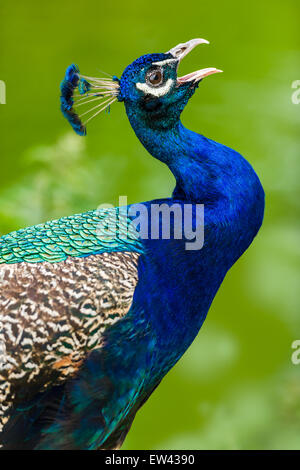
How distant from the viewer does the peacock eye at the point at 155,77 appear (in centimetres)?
200

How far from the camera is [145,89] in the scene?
6.57 ft

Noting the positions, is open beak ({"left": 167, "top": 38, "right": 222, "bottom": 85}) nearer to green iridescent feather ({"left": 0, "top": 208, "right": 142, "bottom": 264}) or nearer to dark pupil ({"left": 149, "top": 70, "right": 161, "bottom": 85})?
dark pupil ({"left": 149, "top": 70, "right": 161, "bottom": 85})

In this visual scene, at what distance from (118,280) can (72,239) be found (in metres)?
0.21

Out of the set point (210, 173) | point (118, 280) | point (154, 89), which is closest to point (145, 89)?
point (154, 89)

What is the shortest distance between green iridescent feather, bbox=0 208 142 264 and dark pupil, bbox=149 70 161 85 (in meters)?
0.40

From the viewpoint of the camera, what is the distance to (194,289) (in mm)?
1947

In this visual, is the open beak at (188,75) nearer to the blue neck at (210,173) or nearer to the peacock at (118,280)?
the peacock at (118,280)

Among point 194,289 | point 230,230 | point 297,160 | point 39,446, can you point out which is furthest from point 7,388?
point 297,160

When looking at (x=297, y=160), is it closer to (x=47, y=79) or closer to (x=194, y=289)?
(x=47, y=79)

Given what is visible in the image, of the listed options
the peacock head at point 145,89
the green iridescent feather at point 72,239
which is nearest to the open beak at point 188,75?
the peacock head at point 145,89

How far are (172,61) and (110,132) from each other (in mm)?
1347

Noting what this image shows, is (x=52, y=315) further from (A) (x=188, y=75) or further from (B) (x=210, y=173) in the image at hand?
(A) (x=188, y=75)

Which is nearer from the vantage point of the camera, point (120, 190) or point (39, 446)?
point (39, 446)

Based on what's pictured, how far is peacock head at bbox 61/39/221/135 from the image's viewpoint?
79.0 inches
